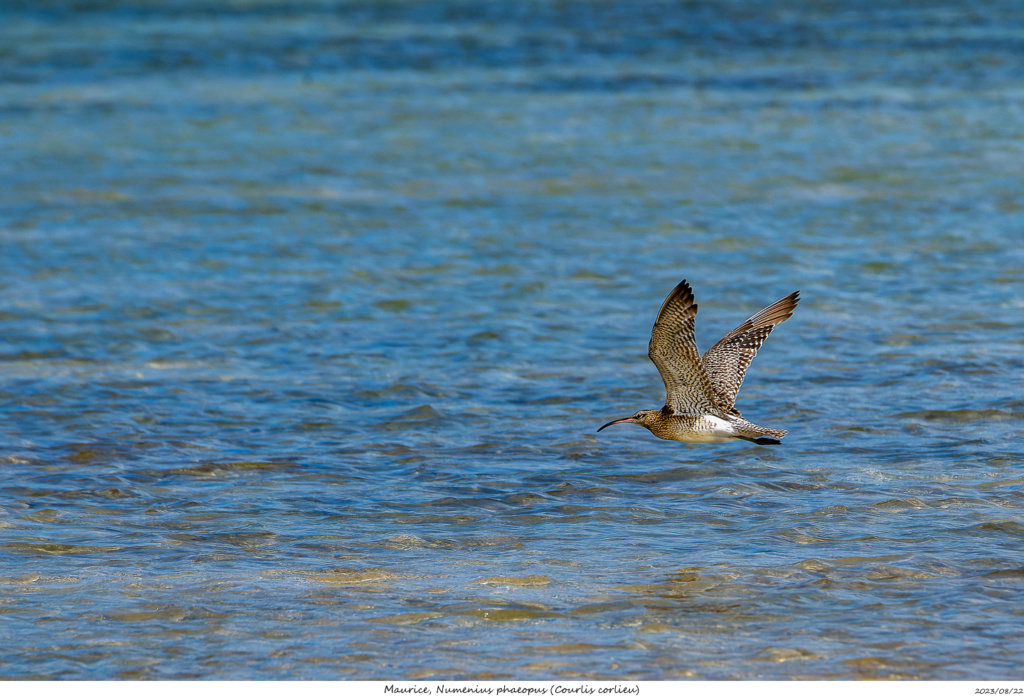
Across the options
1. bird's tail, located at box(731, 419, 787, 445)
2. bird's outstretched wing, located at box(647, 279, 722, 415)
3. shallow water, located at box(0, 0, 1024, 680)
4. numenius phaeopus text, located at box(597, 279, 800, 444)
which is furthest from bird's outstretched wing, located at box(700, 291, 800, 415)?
shallow water, located at box(0, 0, 1024, 680)

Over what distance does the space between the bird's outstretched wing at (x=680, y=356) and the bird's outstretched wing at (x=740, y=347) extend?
9.8 inches

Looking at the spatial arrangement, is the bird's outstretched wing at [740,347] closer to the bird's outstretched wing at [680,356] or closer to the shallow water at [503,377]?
the bird's outstretched wing at [680,356]

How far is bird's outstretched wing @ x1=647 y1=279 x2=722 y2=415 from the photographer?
24.6 feet

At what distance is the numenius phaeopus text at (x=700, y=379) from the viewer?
308 inches

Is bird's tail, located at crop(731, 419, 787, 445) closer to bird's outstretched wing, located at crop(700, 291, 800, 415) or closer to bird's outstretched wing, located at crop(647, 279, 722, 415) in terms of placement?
bird's outstretched wing, located at crop(647, 279, 722, 415)

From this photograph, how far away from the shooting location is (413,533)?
8.05m

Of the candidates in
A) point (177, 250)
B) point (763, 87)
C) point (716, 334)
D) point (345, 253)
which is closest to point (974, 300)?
point (716, 334)

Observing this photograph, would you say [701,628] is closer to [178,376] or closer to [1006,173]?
[178,376]

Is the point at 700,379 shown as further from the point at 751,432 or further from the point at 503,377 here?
the point at 503,377

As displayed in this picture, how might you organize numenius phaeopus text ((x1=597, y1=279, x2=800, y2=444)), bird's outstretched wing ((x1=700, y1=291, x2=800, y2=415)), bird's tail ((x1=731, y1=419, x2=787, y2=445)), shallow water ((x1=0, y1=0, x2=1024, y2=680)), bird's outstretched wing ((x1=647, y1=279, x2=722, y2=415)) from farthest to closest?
bird's outstretched wing ((x1=700, y1=291, x2=800, y2=415)) → bird's tail ((x1=731, y1=419, x2=787, y2=445)) → numenius phaeopus text ((x1=597, y1=279, x2=800, y2=444)) → bird's outstretched wing ((x1=647, y1=279, x2=722, y2=415)) → shallow water ((x1=0, y1=0, x2=1024, y2=680))

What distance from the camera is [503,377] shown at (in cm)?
1105

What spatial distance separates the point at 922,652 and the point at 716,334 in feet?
18.8

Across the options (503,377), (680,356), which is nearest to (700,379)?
(680,356)

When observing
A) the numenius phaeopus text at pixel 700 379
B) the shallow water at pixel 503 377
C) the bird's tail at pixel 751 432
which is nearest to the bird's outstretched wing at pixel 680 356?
the numenius phaeopus text at pixel 700 379
